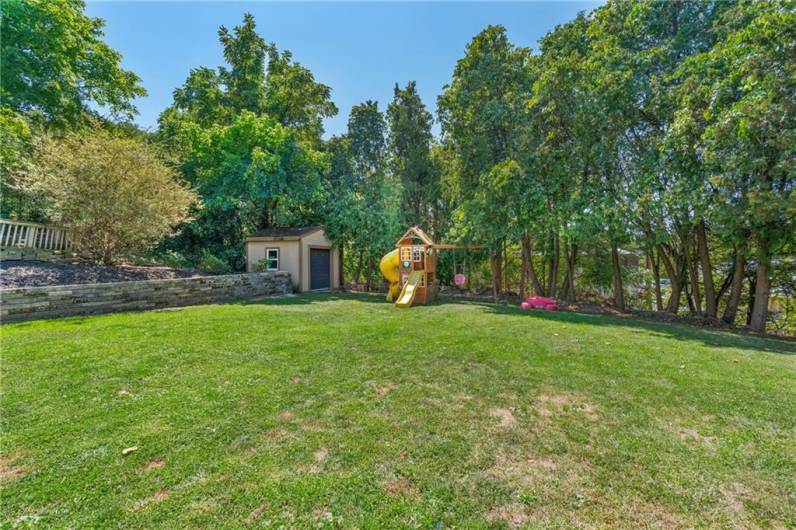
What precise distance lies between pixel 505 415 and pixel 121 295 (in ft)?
27.9

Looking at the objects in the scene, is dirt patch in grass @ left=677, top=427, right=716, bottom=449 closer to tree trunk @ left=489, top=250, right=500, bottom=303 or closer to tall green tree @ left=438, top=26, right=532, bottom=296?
tall green tree @ left=438, top=26, right=532, bottom=296

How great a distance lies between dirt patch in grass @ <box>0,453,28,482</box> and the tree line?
862 centimetres

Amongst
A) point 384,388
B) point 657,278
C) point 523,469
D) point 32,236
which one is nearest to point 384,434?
point 384,388

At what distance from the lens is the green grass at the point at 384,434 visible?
6.66 ft

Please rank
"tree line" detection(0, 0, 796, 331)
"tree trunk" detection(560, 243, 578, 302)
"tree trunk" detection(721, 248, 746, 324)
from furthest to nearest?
"tree trunk" detection(560, 243, 578, 302), "tree trunk" detection(721, 248, 746, 324), "tree line" detection(0, 0, 796, 331)

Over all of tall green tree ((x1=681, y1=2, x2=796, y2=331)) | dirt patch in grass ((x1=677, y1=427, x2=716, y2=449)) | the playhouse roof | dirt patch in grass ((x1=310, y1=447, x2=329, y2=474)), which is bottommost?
dirt patch in grass ((x1=310, y1=447, x2=329, y2=474))

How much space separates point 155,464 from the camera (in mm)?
2361

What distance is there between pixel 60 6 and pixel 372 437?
19308 mm

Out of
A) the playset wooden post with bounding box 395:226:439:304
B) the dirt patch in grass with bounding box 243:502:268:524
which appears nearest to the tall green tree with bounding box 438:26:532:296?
the playset wooden post with bounding box 395:226:439:304

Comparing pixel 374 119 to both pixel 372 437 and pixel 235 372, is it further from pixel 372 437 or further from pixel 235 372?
pixel 372 437

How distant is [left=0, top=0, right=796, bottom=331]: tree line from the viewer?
25.1ft

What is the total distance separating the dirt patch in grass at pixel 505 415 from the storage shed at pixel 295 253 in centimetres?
1064

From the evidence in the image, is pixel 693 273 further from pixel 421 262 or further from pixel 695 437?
pixel 695 437

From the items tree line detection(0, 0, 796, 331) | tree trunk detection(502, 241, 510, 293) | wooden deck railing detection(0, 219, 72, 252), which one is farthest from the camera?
tree trunk detection(502, 241, 510, 293)
